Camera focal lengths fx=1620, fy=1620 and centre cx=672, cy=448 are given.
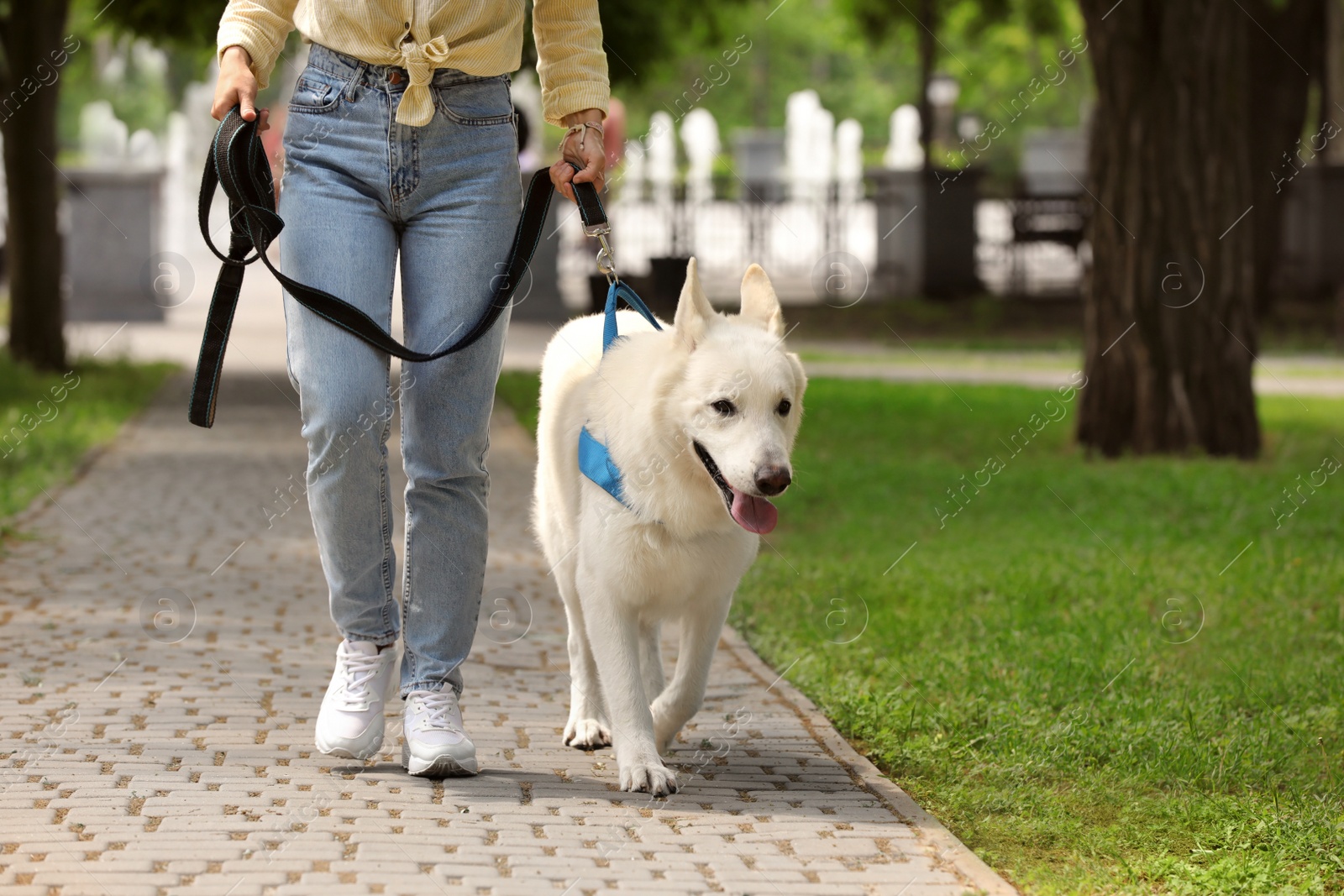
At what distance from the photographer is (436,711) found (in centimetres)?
432

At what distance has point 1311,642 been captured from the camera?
632 cm

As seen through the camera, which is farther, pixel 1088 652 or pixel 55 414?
pixel 55 414

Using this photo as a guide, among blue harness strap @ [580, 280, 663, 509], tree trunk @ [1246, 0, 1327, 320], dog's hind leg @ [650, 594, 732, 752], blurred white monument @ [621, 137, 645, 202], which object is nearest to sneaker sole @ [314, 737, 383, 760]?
dog's hind leg @ [650, 594, 732, 752]

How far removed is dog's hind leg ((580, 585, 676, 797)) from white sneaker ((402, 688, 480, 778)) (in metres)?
0.40

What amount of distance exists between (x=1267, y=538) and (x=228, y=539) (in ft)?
17.3

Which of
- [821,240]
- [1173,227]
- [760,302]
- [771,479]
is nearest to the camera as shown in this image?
[771,479]

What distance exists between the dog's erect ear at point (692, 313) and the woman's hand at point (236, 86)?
117 centimetres

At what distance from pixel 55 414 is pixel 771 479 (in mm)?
9522

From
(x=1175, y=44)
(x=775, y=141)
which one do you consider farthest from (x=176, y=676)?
(x=775, y=141)

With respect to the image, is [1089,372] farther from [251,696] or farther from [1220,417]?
[251,696]

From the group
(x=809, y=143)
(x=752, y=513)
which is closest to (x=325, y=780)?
(x=752, y=513)

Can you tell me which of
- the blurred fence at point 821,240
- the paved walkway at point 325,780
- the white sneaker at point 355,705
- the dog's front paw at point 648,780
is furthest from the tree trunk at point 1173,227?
the blurred fence at point 821,240

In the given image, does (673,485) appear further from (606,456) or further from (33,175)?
(33,175)

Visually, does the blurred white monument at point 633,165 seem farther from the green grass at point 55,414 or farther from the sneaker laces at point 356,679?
the sneaker laces at point 356,679
